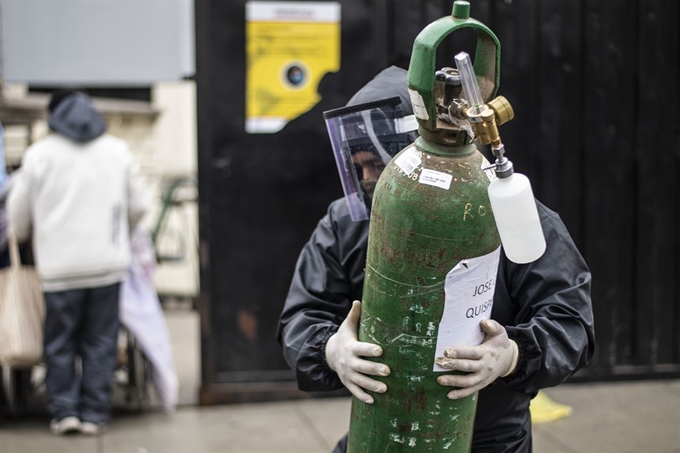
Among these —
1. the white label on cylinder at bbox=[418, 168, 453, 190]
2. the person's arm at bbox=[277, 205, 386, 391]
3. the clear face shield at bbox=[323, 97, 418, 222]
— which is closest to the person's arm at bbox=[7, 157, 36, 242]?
the person's arm at bbox=[277, 205, 386, 391]

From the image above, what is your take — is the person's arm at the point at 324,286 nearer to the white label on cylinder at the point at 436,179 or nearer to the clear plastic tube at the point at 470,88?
the white label on cylinder at the point at 436,179

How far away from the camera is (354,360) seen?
1855 mm

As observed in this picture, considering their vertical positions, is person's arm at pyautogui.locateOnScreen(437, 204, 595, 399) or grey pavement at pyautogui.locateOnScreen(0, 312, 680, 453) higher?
person's arm at pyautogui.locateOnScreen(437, 204, 595, 399)

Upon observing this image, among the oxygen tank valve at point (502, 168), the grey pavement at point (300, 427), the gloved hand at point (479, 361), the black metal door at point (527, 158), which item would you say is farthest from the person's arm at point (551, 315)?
the black metal door at point (527, 158)

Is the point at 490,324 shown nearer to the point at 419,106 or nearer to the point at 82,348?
the point at 419,106

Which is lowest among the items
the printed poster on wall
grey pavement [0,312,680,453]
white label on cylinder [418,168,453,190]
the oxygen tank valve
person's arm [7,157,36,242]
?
grey pavement [0,312,680,453]

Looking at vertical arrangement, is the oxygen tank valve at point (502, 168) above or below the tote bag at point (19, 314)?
above

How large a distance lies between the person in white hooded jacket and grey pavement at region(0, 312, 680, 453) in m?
0.21

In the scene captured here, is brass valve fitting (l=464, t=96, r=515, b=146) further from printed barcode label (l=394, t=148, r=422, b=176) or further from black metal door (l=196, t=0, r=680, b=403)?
black metal door (l=196, t=0, r=680, b=403)

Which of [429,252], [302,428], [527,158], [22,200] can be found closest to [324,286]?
[429,252]

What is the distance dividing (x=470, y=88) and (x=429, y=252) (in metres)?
0.32

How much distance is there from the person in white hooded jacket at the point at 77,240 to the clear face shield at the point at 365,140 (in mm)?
2944

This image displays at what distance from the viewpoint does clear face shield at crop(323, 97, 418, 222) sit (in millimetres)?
2127

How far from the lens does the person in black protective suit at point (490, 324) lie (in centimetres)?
188
